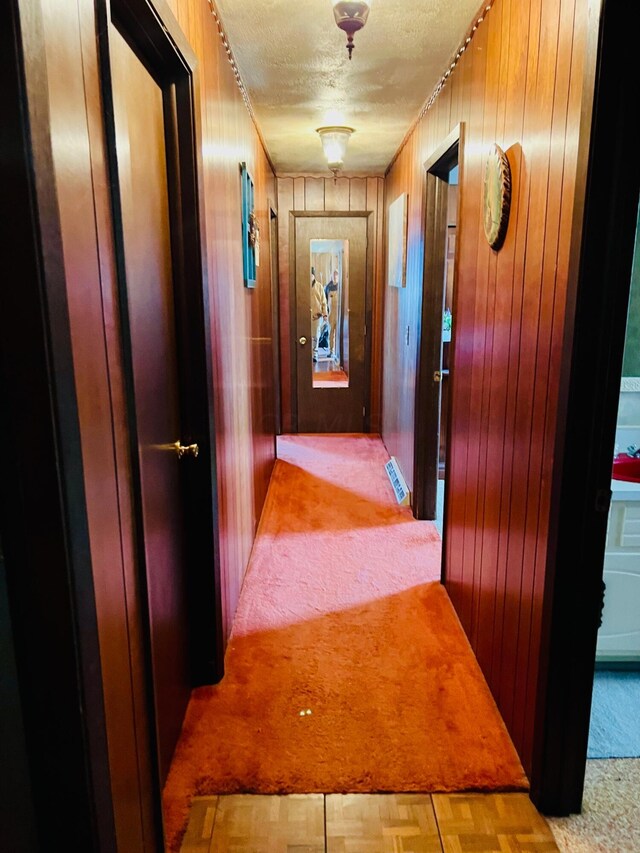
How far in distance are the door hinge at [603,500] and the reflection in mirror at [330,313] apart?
4.31 m

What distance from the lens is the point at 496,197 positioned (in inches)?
75.1

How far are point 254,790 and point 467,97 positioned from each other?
8.32 feet

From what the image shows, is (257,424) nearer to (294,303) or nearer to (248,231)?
(248,231)

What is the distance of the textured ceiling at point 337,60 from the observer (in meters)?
2.17

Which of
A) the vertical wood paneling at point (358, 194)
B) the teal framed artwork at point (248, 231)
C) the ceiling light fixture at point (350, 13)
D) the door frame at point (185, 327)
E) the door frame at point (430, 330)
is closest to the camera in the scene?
the door frame at point (185, 327)

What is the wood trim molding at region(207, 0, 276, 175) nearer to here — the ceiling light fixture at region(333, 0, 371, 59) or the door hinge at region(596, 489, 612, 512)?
the ceiling light fixture at region(333, 0, 371, 59)

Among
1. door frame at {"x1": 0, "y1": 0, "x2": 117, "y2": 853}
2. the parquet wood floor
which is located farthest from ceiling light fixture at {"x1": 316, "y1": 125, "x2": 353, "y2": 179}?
the parquet wood floor

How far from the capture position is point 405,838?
4.93 ft

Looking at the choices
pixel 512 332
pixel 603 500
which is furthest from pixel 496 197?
pixel 603 500

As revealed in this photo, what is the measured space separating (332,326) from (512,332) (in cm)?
386

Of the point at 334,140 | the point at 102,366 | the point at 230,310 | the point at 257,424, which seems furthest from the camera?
the point at 334,140

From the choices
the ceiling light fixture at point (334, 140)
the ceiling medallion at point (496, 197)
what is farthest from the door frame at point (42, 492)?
the ceiling light fixture at point (334, 140)

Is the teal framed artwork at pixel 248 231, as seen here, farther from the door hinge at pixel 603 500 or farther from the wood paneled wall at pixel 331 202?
the wood paneled wall at pixel 331 202

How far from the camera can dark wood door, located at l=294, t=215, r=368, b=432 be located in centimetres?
542
